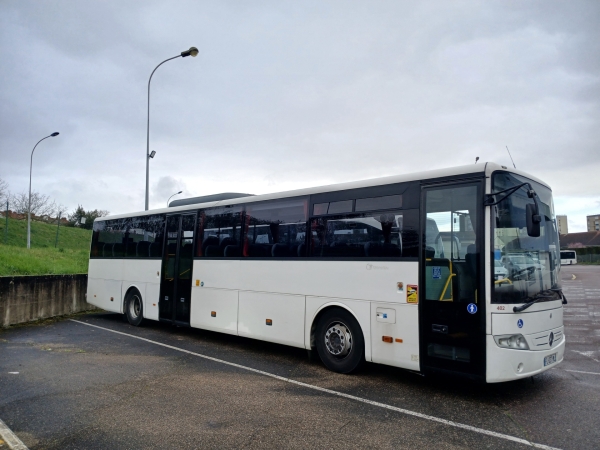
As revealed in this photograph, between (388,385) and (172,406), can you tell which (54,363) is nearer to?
(172,406)

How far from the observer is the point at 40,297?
14.0m

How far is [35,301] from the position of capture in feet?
45.3

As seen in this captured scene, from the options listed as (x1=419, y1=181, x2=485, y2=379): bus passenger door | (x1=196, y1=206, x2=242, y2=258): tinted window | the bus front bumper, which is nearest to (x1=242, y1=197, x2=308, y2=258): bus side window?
(x1=196, y1=206, x2=242, y2=258): tinted window

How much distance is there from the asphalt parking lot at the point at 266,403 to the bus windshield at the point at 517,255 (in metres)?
1.46

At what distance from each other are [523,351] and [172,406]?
14.7 feet

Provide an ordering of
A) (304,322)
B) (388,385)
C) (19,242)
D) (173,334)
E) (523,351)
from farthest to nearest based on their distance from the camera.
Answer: (19,242) < (173,334) < (304,322) < (388,385) < (523,351)

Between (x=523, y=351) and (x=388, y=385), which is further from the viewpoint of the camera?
(x=388, y=385)

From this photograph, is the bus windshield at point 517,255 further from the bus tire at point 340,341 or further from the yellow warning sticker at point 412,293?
the bus tire at point 340,341

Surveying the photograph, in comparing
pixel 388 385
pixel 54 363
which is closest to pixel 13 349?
pixel 54 363

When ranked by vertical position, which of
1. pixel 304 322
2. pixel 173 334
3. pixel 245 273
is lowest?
pixel 173 334

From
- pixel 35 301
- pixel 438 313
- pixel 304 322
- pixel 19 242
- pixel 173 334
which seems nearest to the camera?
pixel 438 313

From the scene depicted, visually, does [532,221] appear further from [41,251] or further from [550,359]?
[41,251]

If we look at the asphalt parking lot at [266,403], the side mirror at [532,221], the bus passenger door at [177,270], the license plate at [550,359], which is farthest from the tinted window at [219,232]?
the license plate at [550,359]

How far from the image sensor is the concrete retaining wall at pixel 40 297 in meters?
12.9
